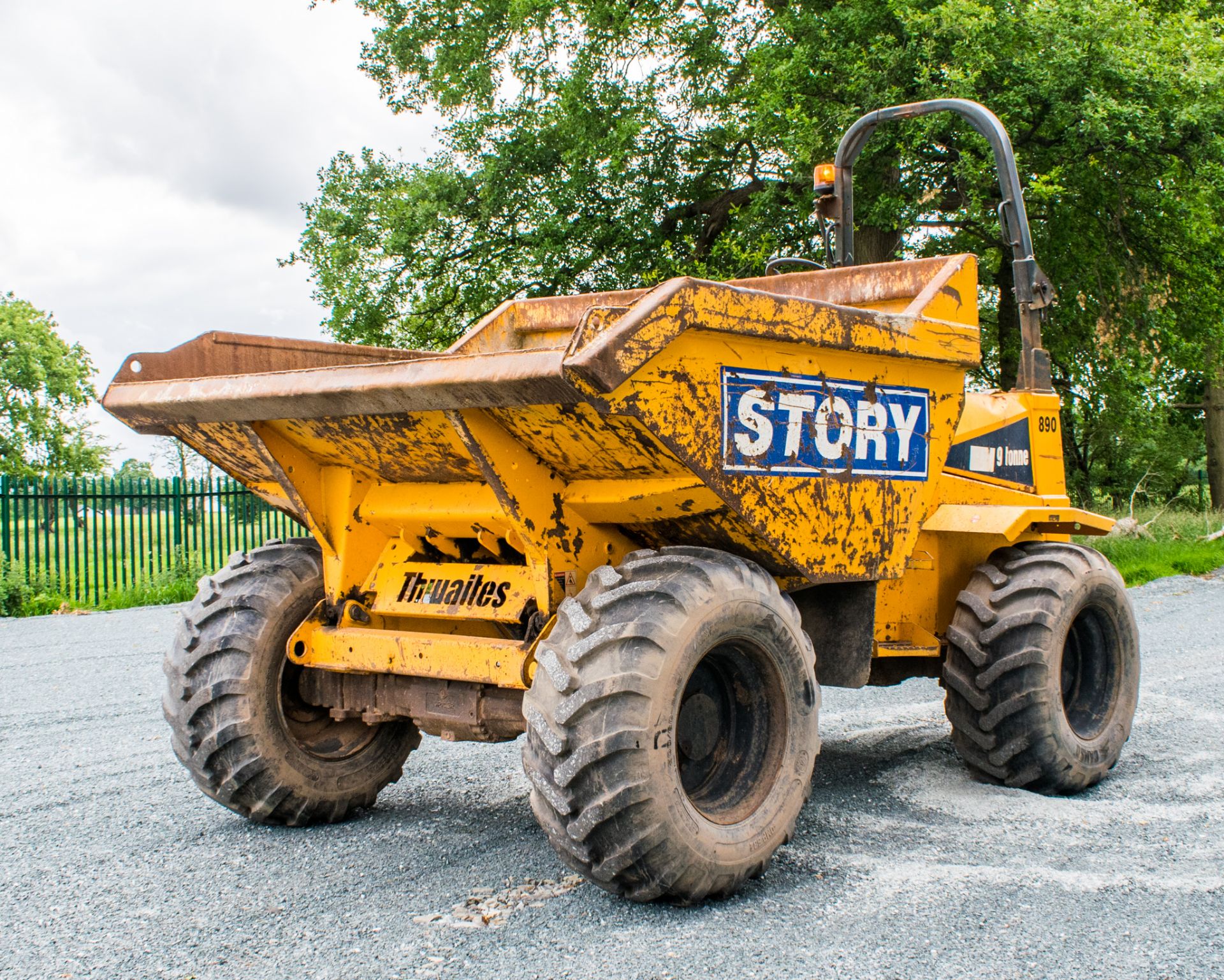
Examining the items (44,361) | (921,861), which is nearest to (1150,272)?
(921,861)

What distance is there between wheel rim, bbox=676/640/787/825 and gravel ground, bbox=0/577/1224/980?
29 centimetres

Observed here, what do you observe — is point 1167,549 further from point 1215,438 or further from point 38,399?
point 38,399

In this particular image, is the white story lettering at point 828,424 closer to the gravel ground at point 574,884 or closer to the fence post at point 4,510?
the gravel ground at point 574,884

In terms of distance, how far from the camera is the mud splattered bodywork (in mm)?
3221

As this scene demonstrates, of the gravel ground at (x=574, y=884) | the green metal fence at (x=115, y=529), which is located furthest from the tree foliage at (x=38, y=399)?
the gravel ground at (x=574, y=884)

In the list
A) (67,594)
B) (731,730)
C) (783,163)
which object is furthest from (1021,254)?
(67,594)

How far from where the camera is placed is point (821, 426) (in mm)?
3699

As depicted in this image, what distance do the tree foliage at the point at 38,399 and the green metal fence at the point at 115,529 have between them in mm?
30904

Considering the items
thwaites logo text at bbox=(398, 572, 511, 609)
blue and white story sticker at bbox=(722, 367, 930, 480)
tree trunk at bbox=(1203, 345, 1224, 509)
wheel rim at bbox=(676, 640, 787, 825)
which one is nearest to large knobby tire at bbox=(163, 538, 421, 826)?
thwaites logo text at bbox=(398, 572, 511, 609)

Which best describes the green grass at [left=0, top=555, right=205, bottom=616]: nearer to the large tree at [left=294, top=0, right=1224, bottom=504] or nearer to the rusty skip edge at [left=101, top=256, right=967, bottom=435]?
the large tree at [left=294, top=0, right=1224, bottom=504]

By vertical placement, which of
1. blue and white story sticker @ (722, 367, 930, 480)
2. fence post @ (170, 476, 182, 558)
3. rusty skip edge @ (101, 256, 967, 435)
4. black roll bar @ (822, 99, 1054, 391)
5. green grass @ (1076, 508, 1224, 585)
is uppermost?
black roll bar @ (822, 99, 1054, 391)

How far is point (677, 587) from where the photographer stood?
3324mm

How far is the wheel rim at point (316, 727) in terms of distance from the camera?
431 cm

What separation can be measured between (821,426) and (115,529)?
12.6 meters
